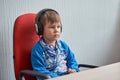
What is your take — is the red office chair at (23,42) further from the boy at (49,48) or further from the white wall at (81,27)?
the white wall at (81,27)

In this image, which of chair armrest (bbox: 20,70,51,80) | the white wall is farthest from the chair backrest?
the white wall

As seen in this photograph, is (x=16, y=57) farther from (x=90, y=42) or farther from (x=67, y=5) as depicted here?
(x=90, y=42)

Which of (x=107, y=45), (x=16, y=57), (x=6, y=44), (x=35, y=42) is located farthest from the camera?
(x=107, y=45)

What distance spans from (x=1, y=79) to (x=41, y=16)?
0.74 m

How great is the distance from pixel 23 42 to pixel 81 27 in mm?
1006

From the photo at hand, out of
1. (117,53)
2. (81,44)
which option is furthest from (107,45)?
(81,44)

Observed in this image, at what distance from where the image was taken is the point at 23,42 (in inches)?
64.4

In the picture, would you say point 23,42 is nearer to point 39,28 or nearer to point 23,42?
point 23,42

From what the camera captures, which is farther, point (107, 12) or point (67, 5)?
point (107, 12)

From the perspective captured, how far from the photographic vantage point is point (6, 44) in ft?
6.52

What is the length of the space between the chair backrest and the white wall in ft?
1.07

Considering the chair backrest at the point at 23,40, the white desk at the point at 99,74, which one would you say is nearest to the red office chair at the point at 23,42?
the chair backrest at the point at 23,40

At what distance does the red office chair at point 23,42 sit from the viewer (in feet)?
5.27

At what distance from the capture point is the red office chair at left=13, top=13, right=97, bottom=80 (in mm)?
1605
